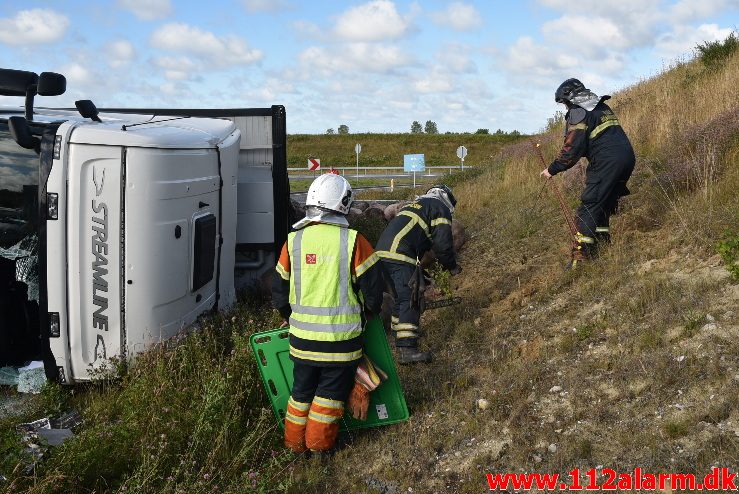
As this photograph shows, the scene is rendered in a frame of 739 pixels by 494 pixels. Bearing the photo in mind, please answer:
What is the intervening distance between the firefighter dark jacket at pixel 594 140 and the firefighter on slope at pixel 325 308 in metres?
2.95

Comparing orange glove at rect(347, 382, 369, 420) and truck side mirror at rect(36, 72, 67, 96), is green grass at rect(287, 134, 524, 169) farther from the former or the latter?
orange glove at rect(347, 382, 369, 420)

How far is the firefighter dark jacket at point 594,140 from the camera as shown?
6129mm

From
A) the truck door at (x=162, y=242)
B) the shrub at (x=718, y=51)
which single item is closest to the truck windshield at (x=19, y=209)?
the truck door at (x=162, y=242)

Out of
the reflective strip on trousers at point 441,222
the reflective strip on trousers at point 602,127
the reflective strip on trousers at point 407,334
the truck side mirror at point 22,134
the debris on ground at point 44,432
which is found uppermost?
the reflective strip on trousers at point 602,127

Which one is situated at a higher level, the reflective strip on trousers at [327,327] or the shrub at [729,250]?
the shrub at [729,250]

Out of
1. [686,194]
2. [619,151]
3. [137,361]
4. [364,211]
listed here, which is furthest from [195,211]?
[364,211]

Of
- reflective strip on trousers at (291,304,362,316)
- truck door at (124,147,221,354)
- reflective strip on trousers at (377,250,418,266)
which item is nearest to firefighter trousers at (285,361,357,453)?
reflective strip on trousers at (291,304,362,316)

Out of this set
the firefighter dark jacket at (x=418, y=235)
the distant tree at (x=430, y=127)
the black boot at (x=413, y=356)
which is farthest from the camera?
the distant tree at (x=430, y=127)

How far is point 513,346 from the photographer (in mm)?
5094

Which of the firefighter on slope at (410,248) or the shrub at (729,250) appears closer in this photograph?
the shrub at (729,250)

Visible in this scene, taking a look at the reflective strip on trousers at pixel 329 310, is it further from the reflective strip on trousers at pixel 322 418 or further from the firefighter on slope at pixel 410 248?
the firefighter on slope at pixel 410 248

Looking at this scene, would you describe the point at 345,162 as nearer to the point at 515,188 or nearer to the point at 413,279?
the point at 515,188

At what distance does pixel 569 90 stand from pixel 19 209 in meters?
4.77

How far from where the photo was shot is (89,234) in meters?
4.38
